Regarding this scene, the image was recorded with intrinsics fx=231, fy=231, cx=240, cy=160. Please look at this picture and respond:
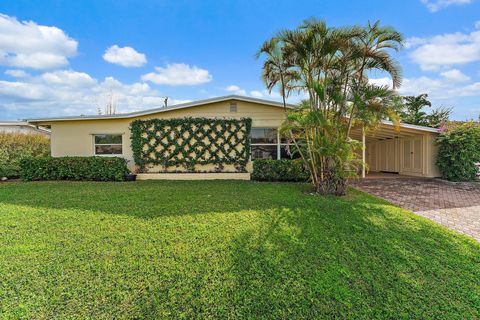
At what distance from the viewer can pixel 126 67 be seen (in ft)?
53.4

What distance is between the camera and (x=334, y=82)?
7070 mm

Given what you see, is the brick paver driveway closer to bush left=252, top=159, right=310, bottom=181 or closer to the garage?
the garage

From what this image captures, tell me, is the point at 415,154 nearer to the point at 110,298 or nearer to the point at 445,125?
the point at 445,125

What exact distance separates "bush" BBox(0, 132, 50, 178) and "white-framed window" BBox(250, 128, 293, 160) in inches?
431

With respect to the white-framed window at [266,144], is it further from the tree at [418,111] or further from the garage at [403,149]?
the tree at [418,111]

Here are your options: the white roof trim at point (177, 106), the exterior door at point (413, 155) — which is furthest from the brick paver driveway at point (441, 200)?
the white roof trim at point (177, 106)

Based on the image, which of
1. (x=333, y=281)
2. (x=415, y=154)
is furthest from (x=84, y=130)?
(x=415, y=154)

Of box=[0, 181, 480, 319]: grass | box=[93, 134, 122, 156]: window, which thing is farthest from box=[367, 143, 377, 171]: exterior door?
box=[93, 134, 122, 156]: window

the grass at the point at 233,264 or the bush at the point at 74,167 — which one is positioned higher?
the bush at the point at 74,167

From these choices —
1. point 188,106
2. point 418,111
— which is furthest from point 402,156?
point 188,106

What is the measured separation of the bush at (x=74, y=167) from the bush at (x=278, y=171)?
6.03 metres

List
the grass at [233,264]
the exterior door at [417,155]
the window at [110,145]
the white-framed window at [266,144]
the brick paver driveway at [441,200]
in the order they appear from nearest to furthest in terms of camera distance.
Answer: the grass at [233,264], the brick paver driveway at [441,200], the white-framed window at [266,144], the window at [110,145], the exterior door at [417,155]

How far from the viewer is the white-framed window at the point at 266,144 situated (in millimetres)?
10773

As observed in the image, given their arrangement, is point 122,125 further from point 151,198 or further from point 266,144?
point 266,144
